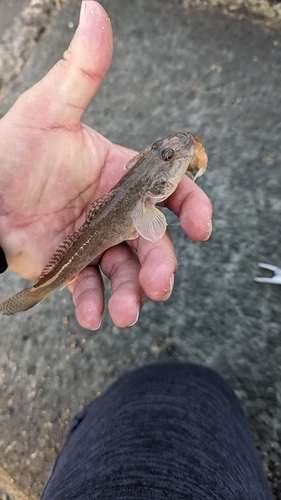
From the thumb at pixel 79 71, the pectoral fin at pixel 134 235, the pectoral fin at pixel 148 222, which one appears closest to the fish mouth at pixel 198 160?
the pectoral fin at pixel 148 222

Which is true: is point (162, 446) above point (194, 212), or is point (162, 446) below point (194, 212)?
below

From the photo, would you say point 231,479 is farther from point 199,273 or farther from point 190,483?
point 199,273

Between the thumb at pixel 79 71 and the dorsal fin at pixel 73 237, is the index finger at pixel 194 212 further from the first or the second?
the thumb at pixel 79 71

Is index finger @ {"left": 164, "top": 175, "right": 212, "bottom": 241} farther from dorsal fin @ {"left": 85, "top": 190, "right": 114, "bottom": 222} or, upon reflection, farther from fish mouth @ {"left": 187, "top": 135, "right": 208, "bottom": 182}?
dorsal fin @ {"left": 85, "top": 190, "right": 114, "bottom": 222}

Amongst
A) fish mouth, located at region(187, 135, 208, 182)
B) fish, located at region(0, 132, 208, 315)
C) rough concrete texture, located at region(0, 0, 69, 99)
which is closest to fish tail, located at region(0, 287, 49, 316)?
fish, located at region(0, 132, 208, 315)

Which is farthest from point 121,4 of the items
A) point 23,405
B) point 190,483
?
point 190,483

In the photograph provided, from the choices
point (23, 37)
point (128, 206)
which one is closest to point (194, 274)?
point (128, 206)

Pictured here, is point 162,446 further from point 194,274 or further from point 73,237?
point 194,274
